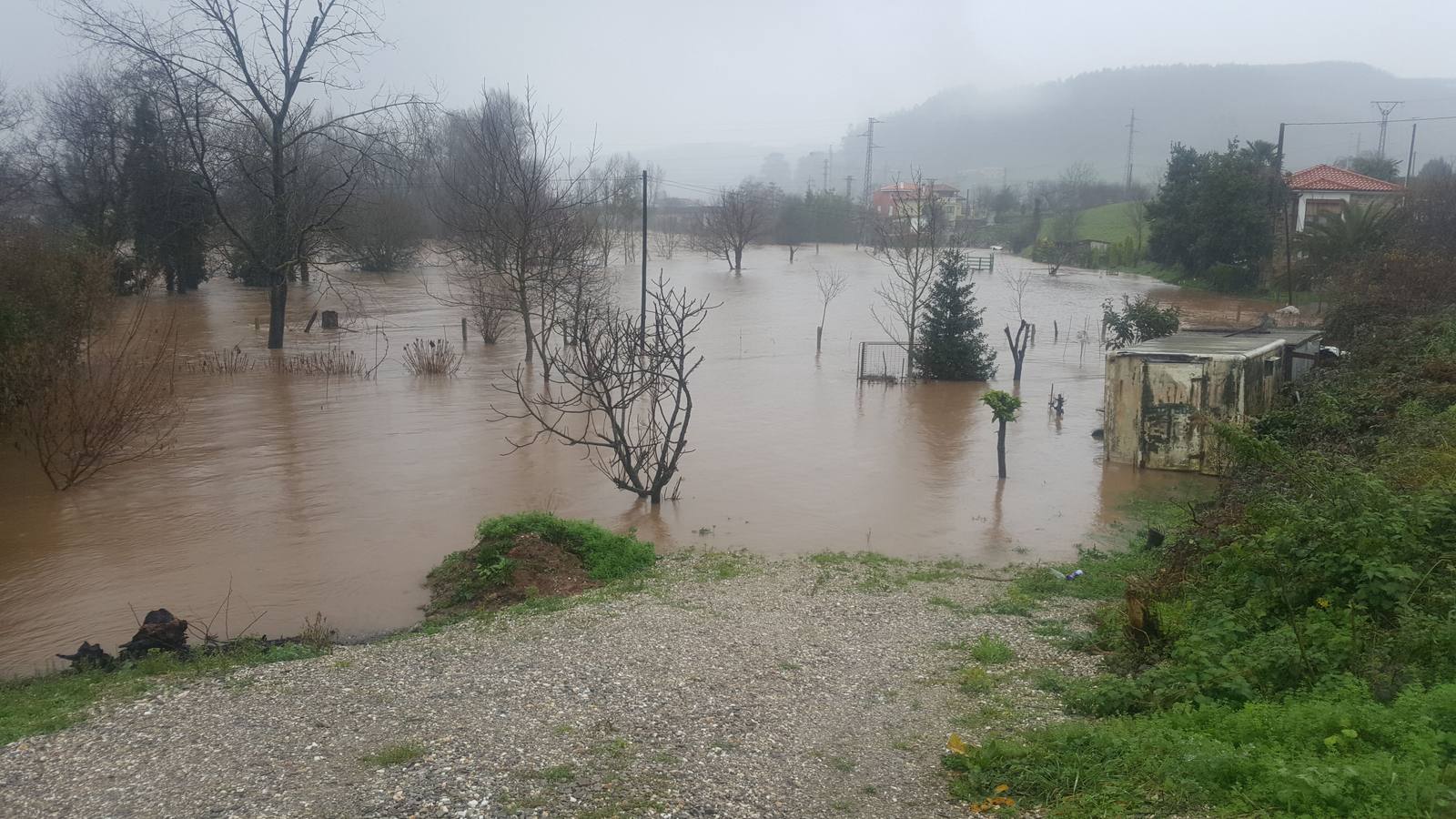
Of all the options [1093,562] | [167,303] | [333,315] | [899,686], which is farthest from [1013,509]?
[167,303]

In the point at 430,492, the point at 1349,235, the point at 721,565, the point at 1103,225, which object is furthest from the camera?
the point at 1103,225

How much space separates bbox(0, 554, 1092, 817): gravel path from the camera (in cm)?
496

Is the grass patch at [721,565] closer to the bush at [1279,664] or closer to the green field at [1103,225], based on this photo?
the bush at [1279,664]

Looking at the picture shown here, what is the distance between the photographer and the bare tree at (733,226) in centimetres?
6400

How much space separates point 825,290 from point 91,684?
1493 inches

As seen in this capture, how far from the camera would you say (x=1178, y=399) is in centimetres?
1518

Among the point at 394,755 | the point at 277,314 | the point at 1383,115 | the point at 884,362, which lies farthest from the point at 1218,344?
the point at 1383,115

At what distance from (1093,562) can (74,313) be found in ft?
50.2

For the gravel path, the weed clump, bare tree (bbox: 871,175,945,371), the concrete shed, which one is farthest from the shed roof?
the weed clump

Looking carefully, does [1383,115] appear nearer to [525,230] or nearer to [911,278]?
[911,278]

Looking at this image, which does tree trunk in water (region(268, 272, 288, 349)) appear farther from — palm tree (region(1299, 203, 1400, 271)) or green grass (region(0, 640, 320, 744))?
palm tree (region(1299, 203, 1400, 271))

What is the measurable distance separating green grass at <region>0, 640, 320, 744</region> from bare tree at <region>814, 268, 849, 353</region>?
23.4 metres

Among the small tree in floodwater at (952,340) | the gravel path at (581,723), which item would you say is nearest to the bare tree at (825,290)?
the small tree in floodwater at (952,340)

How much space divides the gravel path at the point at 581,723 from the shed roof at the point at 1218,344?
837 cm
